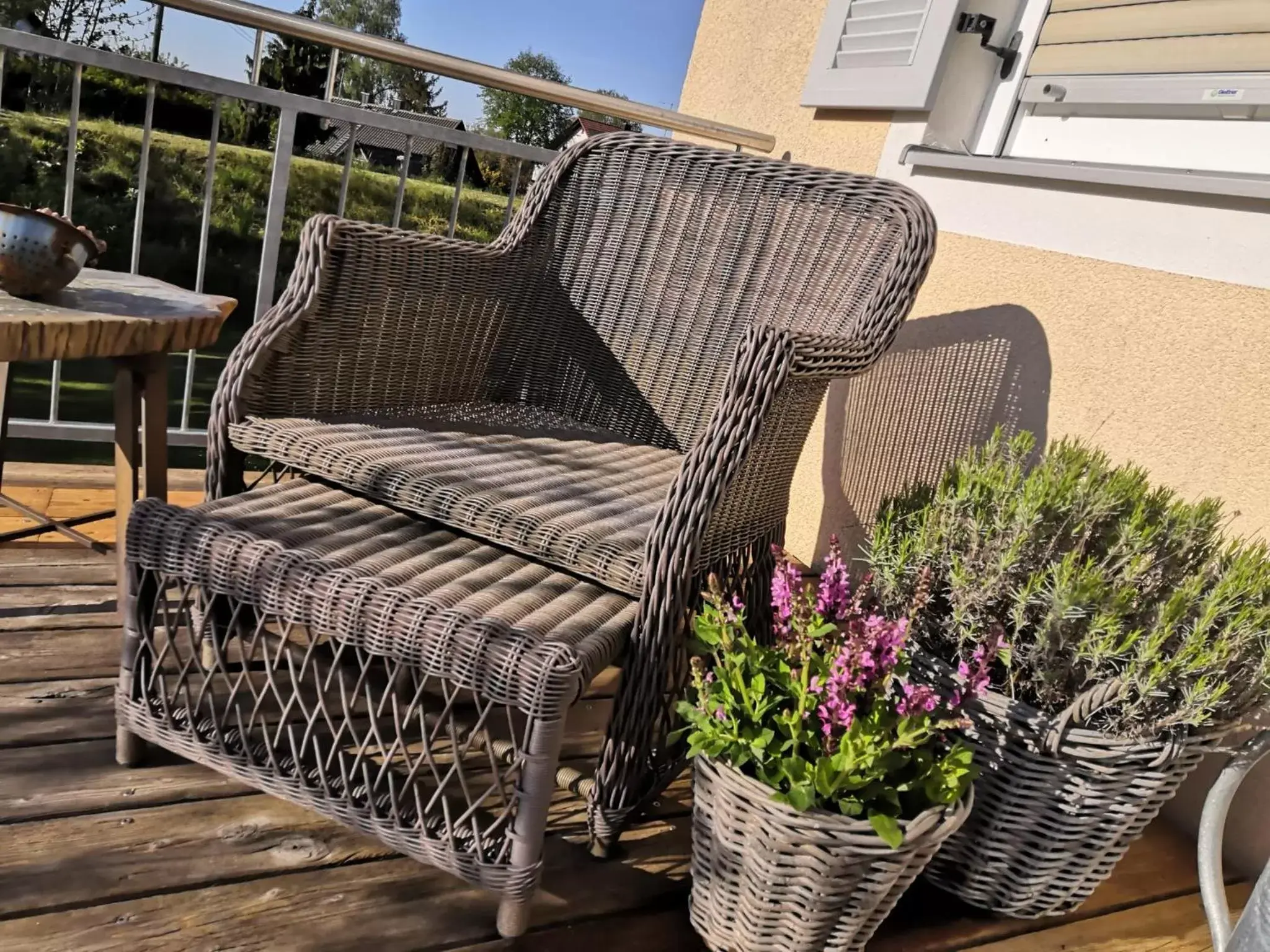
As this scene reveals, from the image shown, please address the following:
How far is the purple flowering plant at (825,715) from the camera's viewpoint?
1.06 m

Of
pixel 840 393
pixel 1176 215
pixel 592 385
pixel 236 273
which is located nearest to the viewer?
pixel 1176 215

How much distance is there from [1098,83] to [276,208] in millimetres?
1931

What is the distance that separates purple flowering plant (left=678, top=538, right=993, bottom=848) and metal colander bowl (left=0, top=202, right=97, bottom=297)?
1.07 metres

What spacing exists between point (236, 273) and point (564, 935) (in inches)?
490

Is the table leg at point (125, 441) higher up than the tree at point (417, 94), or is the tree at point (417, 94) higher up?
the tree at point (417, 94)

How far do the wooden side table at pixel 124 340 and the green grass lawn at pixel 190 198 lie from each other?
7381mm

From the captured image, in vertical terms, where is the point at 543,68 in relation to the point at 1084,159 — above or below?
above

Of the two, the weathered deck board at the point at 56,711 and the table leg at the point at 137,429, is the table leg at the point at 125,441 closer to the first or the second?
the table leg at the point at 137,429

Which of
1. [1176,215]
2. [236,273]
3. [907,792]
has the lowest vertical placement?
[236,273]

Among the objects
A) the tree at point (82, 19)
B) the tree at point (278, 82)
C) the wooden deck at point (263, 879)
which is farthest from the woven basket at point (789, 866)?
the tree at point (278, 82)

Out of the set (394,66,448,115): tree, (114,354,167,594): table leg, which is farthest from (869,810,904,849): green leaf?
(394,66,448,115): tree

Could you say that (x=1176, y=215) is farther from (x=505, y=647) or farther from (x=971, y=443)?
(x=505, y=647)

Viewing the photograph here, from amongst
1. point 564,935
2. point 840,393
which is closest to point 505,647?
point 564,935

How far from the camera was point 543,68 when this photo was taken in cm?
2177
